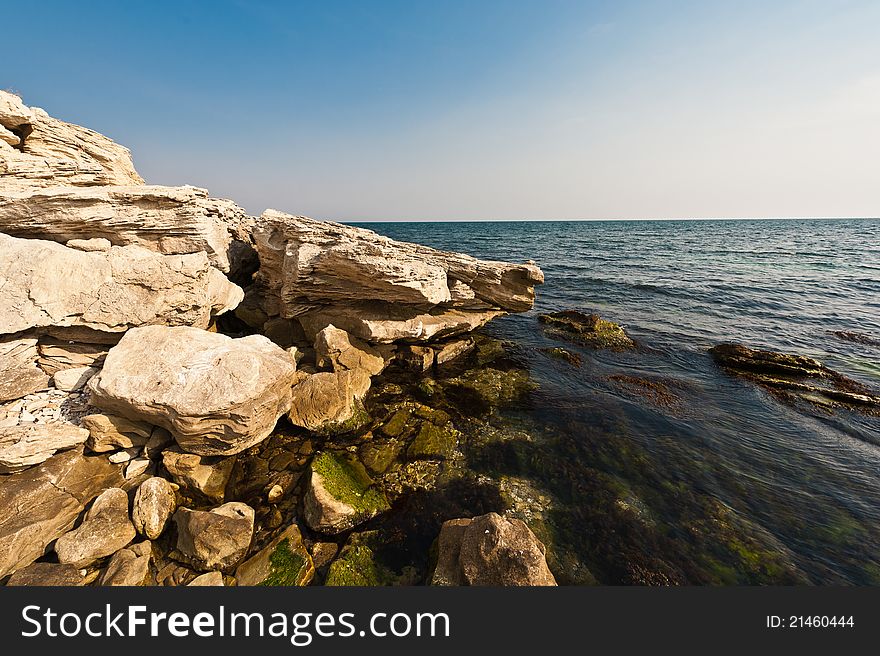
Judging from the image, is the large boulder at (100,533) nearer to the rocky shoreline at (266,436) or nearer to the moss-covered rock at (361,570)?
the rocky shoreline at (266,436)

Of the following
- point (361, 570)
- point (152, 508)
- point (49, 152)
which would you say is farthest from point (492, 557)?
point (49, 152)

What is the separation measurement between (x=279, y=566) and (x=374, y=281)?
8908 millimetres

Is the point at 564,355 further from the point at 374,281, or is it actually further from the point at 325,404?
the point at 325,404

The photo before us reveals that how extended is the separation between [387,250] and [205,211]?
24.7ft

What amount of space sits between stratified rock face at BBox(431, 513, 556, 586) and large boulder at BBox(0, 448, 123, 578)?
26.7ft

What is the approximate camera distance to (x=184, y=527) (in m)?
6.75

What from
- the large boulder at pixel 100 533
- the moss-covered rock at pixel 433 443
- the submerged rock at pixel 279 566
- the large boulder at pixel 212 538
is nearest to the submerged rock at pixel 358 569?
the submerged rock at pixel 279 566

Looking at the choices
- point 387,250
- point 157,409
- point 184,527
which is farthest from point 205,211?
point 184,527

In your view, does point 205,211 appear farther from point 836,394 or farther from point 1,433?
point 836,394

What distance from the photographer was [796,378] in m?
14.2

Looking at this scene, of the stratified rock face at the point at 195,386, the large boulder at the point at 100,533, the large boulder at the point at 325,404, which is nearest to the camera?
the large boulder at the point at 100,533

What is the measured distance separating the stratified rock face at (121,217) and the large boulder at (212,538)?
32.5ft

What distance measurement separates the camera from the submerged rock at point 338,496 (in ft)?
24.4

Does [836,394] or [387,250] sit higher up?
[387,250]
